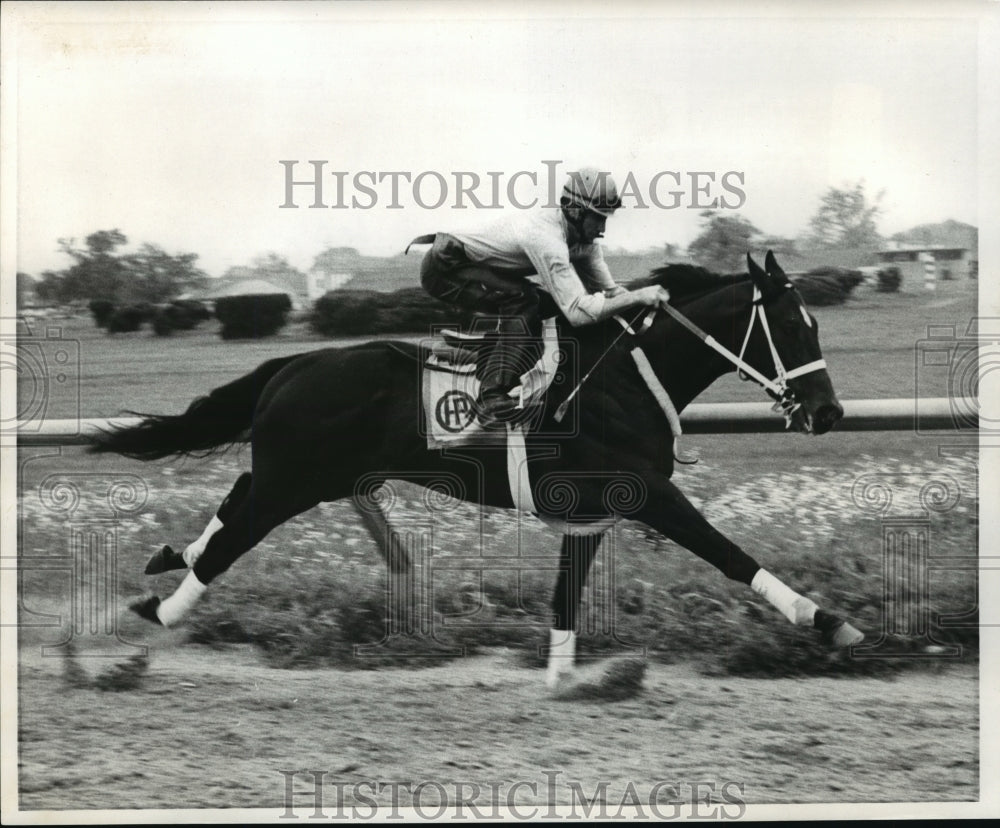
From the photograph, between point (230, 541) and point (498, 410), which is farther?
point (230, 541)

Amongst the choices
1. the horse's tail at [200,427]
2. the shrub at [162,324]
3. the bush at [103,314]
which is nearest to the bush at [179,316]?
the shrub at [162,324]

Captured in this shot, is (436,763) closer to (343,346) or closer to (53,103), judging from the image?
(343,346)

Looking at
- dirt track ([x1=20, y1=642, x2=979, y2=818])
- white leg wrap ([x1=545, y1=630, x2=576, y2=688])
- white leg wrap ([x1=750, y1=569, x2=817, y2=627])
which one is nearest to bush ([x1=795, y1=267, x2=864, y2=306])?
white leg wrap ([x1=750, y1=569, x2=817, y2=627])

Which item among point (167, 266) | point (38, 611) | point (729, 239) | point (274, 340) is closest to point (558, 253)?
point (729, 239)

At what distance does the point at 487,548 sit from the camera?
462 cm

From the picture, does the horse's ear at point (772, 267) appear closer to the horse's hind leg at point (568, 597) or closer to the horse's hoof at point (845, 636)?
the horse's hind leg at point (568, 597)

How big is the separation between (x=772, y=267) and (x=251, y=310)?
81.3 inches

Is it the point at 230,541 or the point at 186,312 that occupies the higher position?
the point at 186,312

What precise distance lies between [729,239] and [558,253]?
69 centimetres

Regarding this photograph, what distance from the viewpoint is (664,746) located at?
4.67m

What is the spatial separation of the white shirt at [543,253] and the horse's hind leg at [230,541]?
118 cm

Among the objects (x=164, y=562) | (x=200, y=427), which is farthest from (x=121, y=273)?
(x=164, y=562)

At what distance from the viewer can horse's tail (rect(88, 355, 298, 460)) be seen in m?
4.64

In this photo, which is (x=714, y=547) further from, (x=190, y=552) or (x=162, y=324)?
(x=162, y=324)
